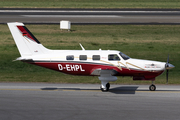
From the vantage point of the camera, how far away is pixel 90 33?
43312 mm

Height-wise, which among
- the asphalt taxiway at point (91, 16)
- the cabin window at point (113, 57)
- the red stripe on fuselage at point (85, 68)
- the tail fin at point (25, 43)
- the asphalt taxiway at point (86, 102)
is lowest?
the asphalt taxiway at point (86, 102)

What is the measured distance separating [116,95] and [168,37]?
24372 millimetres

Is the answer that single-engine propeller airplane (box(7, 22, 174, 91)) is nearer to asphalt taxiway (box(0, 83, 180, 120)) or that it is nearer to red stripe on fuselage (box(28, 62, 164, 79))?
red stripe on fuselage (box(28, 62, 164, 79))

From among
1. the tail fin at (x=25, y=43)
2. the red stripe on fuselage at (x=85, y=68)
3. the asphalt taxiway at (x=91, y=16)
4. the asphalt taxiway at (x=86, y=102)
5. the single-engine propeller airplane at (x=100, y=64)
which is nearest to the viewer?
the asphalt taxiway at (x=86, y=102)

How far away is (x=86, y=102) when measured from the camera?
18.0 metres

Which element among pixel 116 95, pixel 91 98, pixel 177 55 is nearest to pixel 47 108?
pixel 91 98

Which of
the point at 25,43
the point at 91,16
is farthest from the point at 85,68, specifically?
the point at 91,16

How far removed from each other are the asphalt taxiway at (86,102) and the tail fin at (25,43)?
96.6 inches

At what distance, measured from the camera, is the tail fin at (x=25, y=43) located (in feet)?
69.8

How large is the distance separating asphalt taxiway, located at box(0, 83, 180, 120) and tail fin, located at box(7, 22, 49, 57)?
8.05 feet

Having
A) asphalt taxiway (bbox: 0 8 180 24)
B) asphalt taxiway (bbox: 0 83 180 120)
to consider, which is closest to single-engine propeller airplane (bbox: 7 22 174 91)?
asphalt taxiway (bbox: 0 83 180 120)

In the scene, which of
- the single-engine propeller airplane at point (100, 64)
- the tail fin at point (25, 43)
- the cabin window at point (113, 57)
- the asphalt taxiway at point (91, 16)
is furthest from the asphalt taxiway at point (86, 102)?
the asphalt taxiway at point (91, 16)

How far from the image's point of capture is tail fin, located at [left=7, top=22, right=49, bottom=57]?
2128 cm

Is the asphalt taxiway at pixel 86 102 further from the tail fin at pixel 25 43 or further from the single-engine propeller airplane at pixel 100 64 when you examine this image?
the tail fin at pixel 25 43
